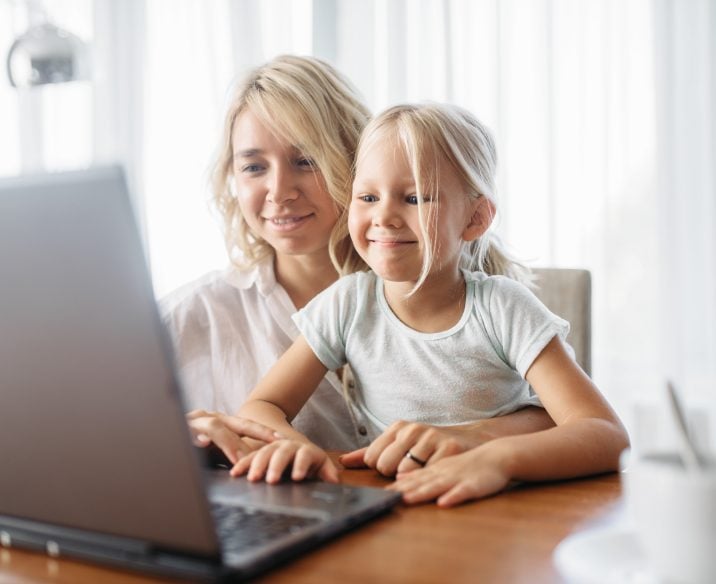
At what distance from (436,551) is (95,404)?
31cm

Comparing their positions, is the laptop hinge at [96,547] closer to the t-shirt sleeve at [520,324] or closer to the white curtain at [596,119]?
the t-shirt sleeve at [520,324]

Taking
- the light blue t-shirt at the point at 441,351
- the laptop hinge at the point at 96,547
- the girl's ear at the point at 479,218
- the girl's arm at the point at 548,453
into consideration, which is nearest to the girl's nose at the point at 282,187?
the light blue t-shirt at the point at 441,351

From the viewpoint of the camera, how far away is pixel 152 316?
0.60 m

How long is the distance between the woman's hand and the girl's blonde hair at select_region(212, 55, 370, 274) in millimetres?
526

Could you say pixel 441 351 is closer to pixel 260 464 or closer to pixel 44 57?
pixel 260 464

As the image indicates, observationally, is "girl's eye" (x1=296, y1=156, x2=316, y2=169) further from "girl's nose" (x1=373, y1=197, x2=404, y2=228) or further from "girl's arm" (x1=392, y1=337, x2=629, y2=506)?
"girl's arm" (x1=392, y1=337, x2=629, y2=506)

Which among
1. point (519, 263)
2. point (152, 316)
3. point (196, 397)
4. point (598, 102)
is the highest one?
point (598, 102)

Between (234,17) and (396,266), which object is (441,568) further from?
(234,17)

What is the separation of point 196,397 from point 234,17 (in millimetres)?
2094

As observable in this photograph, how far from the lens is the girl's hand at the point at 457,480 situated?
91 centimetres

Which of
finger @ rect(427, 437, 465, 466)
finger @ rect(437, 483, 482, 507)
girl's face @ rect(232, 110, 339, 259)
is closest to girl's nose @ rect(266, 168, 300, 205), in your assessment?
girl's face @ rect(232, 110, 339, 259)

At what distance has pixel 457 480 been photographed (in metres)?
0.94

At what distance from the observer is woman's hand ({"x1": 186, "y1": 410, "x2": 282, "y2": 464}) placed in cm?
112

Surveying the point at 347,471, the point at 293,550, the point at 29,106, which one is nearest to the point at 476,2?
the point at 29,106
